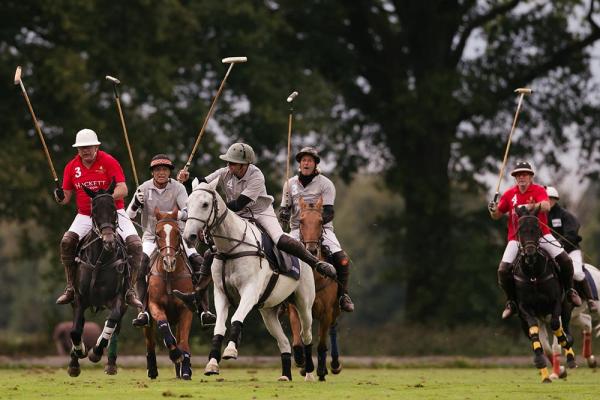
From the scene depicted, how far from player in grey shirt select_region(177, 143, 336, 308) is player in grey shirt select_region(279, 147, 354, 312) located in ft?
4.18

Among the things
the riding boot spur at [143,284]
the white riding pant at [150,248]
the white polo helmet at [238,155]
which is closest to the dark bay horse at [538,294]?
the white polo helmet at [238,155]

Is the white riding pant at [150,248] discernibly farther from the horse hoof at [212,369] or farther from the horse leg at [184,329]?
the horse hoof at [212,369]

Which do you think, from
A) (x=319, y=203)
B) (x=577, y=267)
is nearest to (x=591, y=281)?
(x=577, y=267)

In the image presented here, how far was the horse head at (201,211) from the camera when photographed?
15.0 metres

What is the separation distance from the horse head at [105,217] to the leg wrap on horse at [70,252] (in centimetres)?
55

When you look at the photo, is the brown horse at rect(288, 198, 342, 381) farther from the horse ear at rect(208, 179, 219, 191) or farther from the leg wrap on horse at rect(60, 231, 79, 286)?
the leg wrap on horse at rect(60, 231, 79, 286)

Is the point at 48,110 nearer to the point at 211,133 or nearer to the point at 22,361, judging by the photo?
the point at 211,133

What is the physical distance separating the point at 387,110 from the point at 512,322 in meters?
5.77

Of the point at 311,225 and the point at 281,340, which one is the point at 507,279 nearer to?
the point at 311,225

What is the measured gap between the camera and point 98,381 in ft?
57.0

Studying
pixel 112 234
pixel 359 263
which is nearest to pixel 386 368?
pixel 112 234

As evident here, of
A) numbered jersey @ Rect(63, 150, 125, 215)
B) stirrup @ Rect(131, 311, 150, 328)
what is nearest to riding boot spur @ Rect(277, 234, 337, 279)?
stirrup @ Rect(131, 311, 150, 328)

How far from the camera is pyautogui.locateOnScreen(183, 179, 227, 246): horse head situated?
15.0 meters

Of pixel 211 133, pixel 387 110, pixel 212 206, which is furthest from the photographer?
pixel 387 110
